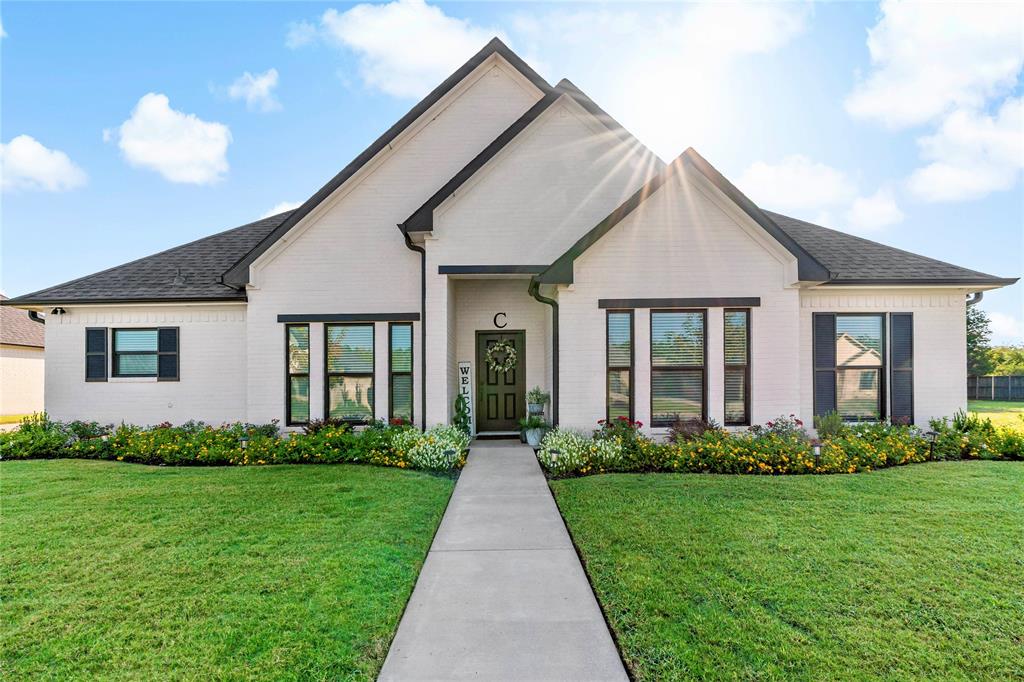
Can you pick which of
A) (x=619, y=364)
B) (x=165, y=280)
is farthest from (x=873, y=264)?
(x=165, y=280)

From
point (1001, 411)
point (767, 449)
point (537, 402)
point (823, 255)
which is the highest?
point (823, 255)

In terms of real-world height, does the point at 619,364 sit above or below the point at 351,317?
below

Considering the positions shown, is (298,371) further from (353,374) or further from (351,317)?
(351,317)

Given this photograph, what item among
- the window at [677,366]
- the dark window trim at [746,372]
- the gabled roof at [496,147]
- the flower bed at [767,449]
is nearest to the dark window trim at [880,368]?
the flower bed at [767,449]

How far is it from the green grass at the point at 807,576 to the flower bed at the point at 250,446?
3.19 metres

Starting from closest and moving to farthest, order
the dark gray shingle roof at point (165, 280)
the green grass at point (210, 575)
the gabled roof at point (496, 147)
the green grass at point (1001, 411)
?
1. the green grass at point (210, 575)
2. the gabled roof at point (496, 147)
3. the dark gray shingle roof at point (165, 280)
4. the green grass at point (1001, 411)

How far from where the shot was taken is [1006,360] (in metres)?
28.2

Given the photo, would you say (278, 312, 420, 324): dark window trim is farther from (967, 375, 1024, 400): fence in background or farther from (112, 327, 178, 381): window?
(967, 375, 1024, 400): fence in background

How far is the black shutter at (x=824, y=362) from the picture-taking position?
10.2 metres

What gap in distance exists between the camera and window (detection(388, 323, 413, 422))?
10664 millimetres

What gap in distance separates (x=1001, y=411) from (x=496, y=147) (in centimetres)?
2298

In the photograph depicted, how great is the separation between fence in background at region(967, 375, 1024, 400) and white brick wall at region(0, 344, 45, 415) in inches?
1682

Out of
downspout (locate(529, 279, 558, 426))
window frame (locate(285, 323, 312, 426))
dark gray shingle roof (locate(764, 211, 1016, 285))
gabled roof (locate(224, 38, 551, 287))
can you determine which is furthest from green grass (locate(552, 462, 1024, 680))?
gabled roof (locate(224, 38, 551, 287))

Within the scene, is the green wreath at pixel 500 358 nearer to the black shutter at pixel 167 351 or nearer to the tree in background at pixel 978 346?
the black shutter at pixel 167 351
